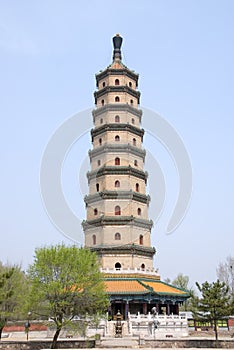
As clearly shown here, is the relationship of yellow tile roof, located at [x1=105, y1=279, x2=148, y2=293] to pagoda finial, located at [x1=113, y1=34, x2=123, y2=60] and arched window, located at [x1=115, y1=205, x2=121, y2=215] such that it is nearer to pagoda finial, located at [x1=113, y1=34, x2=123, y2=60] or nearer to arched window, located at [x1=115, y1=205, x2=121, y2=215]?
arched window, located at [x1=115, y1=205, x2=121, y2=215]

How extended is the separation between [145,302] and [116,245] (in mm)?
6212

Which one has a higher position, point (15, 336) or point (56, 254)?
point (56, 254)

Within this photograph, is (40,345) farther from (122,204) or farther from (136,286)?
(122,204)

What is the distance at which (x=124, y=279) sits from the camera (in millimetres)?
36500

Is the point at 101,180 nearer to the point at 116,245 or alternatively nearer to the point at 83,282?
the point at 116,245

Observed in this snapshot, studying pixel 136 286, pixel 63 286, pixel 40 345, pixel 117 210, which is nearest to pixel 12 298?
pixel 40 345

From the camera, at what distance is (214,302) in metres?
28.0

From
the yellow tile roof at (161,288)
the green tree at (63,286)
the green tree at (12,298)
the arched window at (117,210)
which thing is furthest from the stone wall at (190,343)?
the arched window at (117,210)

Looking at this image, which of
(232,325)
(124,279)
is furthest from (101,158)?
(232,325)

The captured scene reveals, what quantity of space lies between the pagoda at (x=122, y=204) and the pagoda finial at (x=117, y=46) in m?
0.50

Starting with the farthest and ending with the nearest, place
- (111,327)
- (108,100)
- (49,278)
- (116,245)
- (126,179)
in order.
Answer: (108,100) < (126,179) < (116,245) < (111,327) < (49,278)

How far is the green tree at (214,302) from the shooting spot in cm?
2805

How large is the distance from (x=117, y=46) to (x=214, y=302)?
3297 cm

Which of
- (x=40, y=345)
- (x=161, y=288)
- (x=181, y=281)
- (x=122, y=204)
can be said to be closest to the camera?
(x=40, y=345)
